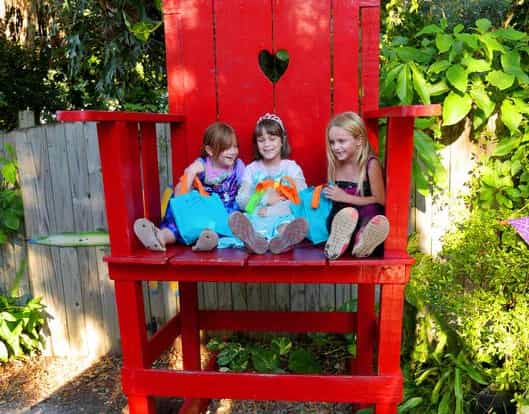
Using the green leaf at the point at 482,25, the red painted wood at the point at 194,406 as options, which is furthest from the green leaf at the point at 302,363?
the green leaf at the point at 482,25

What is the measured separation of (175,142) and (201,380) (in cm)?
103

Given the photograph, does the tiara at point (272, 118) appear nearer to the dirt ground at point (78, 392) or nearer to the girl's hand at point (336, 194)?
the girl's hand at point (336, 194)

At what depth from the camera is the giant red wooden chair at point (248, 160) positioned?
1584 millimetres

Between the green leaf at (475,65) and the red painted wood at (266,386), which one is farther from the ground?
the green leaf at (475,65)

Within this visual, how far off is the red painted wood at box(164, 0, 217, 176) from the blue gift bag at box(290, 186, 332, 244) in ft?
1.84

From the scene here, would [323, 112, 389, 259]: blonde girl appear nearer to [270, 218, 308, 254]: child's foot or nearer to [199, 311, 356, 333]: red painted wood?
[270, 218, 308, 254]: child's foot

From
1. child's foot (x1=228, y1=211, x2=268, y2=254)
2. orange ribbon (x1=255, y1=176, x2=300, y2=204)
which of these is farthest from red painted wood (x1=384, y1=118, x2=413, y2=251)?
orange ribbon (x1=255, y1=176, x2=300, y2=204)

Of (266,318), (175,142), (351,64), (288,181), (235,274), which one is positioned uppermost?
(351,64)

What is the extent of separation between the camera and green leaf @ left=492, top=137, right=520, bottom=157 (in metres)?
2.26

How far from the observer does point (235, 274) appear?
64.7 inches

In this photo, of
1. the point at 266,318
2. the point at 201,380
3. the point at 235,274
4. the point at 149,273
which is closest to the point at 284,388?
the point at 201,380

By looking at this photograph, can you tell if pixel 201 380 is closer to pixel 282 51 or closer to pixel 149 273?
pixel 149 273

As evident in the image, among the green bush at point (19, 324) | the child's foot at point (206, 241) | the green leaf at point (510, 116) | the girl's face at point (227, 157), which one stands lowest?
the green bush at point (19, 324)

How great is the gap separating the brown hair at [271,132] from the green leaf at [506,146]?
0.97 meters
